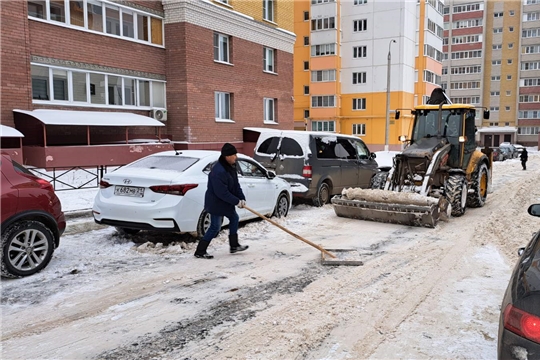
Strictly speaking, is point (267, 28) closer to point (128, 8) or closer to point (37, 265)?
point (128, 8)

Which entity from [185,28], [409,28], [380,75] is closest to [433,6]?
[409,28]

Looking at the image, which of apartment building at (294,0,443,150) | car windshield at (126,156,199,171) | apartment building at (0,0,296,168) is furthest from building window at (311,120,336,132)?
car windshield at (126,156,199,171)

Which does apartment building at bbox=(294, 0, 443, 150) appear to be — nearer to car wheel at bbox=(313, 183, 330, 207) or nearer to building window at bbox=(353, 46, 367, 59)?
building window at bbox=(353, 46, 367, 59)

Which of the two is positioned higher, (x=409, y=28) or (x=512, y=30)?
(x=512, y=30)

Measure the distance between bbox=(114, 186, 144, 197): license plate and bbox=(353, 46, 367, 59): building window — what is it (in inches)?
1625

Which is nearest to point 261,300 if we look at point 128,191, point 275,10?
point 128,191

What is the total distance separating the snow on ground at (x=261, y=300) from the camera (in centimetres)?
391

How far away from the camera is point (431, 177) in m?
9.98

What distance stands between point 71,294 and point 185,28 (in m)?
17.3

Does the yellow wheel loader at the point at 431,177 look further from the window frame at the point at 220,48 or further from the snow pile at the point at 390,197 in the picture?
the window frame at the point at 220,48

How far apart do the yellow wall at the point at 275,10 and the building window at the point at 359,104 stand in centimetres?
1892

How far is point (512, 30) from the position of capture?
7362cm

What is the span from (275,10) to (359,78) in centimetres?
2076

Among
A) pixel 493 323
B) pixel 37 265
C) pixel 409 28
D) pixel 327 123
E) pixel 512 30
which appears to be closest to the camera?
pixel 493 323
